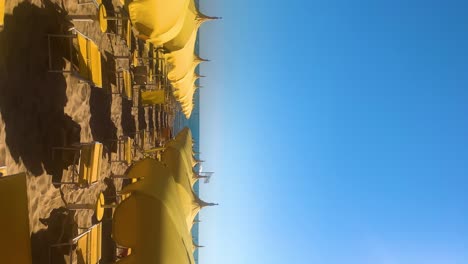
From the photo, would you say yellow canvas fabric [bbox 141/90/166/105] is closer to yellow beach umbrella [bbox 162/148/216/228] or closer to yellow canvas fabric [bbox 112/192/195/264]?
yellow beach umbrella [bbox 162/148/216/228]

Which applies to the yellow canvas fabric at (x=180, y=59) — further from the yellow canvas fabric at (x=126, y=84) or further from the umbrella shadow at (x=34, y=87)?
the umbrella shadow at (x=34, y=87)

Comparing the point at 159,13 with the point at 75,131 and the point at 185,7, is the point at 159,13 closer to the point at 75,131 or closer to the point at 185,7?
the point at 185,7

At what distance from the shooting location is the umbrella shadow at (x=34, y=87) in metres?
4.20

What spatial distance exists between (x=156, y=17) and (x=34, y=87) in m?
1.80

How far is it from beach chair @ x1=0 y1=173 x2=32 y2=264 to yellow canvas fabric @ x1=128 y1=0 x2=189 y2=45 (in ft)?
9.89

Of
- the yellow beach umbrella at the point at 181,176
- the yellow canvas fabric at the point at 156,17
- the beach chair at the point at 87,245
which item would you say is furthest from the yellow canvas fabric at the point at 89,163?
the yellow beach umbrella at the point at 181,176

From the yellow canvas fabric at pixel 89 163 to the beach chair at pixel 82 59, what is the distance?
88cm

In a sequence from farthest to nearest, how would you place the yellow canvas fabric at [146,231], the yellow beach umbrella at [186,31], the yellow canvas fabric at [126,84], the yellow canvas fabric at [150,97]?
1. the yellow canvas fabric at [150,97]
2. the yellow canvas fabric at [126,84]
3. the yellow beach umbrella at [186,31]
4. the yellow canvas fabric at [146,231]

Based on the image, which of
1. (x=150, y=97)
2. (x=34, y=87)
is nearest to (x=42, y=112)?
(x=34, y=87)

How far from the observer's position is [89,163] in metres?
5.45

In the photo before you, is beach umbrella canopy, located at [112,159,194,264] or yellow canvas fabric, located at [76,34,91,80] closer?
beach umbrella canopy, located at [112,159,194,264]

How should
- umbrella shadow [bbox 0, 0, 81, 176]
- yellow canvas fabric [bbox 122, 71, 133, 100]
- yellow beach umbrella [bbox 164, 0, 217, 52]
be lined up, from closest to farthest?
umbrella shadow [bbox 0, 0, 81, 176] → yellow beach umbrella [bbox 164, 0, 217, 52] → yellow canvas fabric [bbox 122, 71, 133, 100]

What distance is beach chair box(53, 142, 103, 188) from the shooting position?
5336 mm

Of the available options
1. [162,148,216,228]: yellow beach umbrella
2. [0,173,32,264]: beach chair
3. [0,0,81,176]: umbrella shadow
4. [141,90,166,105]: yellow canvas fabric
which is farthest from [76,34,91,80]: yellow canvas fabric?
[141,90,166,105]: yellow canvas fabric
